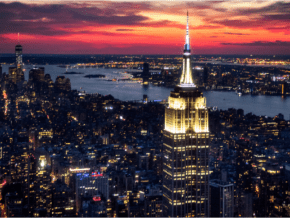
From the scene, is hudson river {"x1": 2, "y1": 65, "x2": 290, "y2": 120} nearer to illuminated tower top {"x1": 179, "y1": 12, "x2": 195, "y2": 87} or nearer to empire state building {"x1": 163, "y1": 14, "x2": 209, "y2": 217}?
illuminated tower top {"x1": 179, "y1": 12, "x2": 195, "y2": 87}

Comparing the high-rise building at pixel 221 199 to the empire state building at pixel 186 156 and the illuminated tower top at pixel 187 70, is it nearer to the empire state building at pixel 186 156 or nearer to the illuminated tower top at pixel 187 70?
the empire state building at pixel 186 156

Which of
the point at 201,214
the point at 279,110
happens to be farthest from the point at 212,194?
the point at 279,110

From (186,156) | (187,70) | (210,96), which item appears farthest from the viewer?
(210,96)

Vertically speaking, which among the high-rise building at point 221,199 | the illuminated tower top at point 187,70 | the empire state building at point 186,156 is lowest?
the high-rise building at point 221,199

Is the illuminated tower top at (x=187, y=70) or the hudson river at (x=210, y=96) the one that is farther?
the hudson river at (x=210, y=96)

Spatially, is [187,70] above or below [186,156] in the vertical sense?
above

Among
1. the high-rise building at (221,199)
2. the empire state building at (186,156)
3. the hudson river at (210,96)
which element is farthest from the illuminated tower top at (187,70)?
the hudson river at (210,96)

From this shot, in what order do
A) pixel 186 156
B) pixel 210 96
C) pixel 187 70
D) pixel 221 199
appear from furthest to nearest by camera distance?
pixel 210 96
pixel 221 199
pixel 187 70
pixel 186 156

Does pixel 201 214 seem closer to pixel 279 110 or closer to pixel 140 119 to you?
pixel 140 119

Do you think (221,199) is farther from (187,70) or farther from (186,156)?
(187,70)

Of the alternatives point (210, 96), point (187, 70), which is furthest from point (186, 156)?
point (210, 96)
